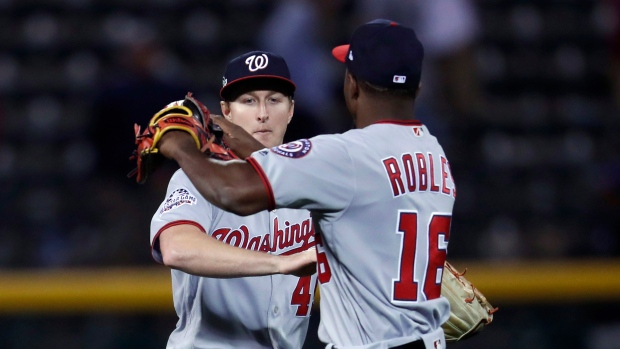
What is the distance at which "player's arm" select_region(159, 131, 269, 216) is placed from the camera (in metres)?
2.84

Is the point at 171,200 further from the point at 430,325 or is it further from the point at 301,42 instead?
the point at 301,42

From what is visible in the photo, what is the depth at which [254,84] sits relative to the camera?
399cm

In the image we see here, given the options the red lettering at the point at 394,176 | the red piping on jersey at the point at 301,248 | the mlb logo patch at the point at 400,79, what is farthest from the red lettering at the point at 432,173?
the red piping on jersey at the point at 301,248

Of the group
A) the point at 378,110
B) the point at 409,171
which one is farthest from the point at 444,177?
the point at 378,110

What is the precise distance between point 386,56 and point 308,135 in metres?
3.88

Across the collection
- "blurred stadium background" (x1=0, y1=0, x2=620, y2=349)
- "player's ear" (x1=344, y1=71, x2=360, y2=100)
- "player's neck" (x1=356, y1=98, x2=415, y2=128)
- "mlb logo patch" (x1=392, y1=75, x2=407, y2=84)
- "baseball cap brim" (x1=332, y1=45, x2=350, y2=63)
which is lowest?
Result: "blurred stadium background" (x1=0, y1=0, x2=620, y2=349)

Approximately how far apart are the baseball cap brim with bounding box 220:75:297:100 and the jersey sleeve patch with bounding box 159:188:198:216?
572 millimetres

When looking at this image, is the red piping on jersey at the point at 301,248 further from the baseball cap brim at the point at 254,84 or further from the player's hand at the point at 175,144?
the player's hand at the point at 175,144

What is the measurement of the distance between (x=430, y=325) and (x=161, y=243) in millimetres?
955

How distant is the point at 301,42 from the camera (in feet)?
25.9

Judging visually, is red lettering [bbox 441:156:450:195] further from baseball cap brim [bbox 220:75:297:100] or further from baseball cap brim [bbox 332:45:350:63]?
baseball cap brim [bbox 220:75:297:100]

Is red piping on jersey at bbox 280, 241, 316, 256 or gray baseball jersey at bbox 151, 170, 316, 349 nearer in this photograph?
gray baseball jersey at bbox 151, 170, 316, 349

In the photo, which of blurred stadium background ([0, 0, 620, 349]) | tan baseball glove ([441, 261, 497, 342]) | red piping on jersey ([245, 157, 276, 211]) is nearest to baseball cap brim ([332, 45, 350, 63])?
red piping on jersey ([245, 157, 276, 211])

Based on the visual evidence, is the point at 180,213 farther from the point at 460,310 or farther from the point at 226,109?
the point at 460,310
